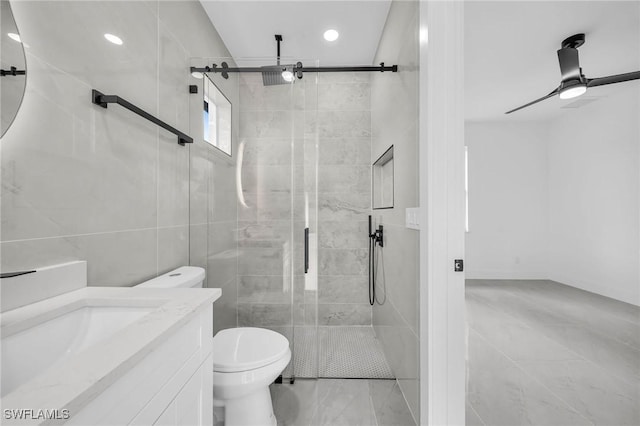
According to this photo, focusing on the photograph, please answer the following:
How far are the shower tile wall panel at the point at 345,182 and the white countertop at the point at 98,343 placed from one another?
76.2 inches

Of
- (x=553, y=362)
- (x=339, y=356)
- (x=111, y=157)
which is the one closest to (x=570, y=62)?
(x=553, y=362)

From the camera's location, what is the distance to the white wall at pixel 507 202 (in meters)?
4.62

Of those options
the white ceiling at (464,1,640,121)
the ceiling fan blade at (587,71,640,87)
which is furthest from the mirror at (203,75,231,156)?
the ceiling fan blade at (587,71,640,87)

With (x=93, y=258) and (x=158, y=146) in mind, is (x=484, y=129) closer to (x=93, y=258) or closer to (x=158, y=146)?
(x=158, y=146)

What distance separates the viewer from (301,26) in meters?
2.13

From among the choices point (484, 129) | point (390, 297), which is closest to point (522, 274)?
point (484, 129)

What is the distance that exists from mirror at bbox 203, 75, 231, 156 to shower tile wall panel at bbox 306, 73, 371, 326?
119cm

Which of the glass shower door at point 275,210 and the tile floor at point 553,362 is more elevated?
the glass shower door at point 275,210

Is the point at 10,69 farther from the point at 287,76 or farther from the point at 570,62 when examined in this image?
the point at 570,62

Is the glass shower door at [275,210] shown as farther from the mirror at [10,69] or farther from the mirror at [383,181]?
Result: the mirror at [10,69]

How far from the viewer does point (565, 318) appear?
2.90 metres

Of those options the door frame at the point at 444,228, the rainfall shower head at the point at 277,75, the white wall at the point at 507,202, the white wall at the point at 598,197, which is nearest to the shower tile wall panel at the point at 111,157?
the rainfall shower head at the point at 277,75

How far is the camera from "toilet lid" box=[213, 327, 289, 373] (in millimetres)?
1213

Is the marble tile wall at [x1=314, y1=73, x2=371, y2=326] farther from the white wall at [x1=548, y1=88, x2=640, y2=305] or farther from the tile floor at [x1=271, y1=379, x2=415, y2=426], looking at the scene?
the white wall at [x1=548, y1=88, x2=640, y2=305]
